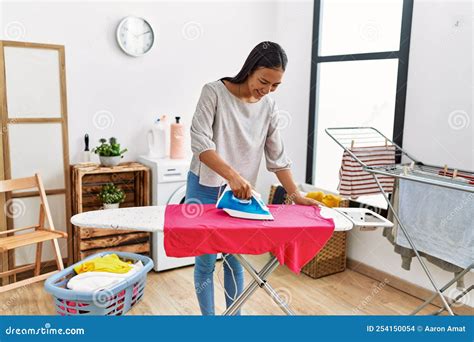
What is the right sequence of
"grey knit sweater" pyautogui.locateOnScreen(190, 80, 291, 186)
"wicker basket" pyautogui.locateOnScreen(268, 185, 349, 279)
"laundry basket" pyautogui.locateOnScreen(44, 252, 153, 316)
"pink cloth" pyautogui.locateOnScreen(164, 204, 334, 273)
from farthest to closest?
"wicker basket" pyautogui.locateOnScreen(268, 185, 349, 279), "laundry basket" pyautogui.locateOnScreen(44, 252, 153, 316), "grey knit sweater" pyautogui.locateOnScreen(190, 80, 291, 186), "pink cloth" pyautogui.locateOnScreen(164, 204, 334, 273)

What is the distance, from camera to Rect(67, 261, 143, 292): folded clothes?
2477mm

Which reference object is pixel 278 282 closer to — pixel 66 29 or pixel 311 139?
pixel 311 139

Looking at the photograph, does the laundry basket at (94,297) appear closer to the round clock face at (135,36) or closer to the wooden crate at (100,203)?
the wooden crate at (100,203)

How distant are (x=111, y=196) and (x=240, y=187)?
1643 millimetres

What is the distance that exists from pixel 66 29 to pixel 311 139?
79.2 inches

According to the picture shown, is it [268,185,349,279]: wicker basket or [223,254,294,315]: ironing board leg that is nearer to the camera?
[223,254,294,315]: ironing board leg

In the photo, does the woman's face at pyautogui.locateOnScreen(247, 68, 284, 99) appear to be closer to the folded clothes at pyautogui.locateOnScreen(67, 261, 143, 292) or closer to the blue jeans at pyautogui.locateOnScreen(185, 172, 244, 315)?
the blue jeans at pyautogui.locateOnScreen(185, 172, 244, 315)

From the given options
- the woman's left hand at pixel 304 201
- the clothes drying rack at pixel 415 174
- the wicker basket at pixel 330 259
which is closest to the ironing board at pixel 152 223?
the woman's left hand at pixel 304 201

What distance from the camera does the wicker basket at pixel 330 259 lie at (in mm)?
3215

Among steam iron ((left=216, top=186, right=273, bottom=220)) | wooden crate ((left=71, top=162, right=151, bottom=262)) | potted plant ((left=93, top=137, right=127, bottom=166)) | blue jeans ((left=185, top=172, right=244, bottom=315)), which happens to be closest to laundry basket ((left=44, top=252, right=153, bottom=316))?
wooden crate ((left=71, top=162, right=151, bottom=262))

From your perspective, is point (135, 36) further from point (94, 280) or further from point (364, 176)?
point (364, 176)

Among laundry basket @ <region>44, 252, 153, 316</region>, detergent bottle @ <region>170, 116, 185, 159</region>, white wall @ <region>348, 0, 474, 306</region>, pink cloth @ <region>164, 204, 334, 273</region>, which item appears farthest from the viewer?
detergent bottle @ <region>170, 116, 185, 159</region>

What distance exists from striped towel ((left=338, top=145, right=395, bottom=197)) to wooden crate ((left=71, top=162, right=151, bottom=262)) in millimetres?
1365
